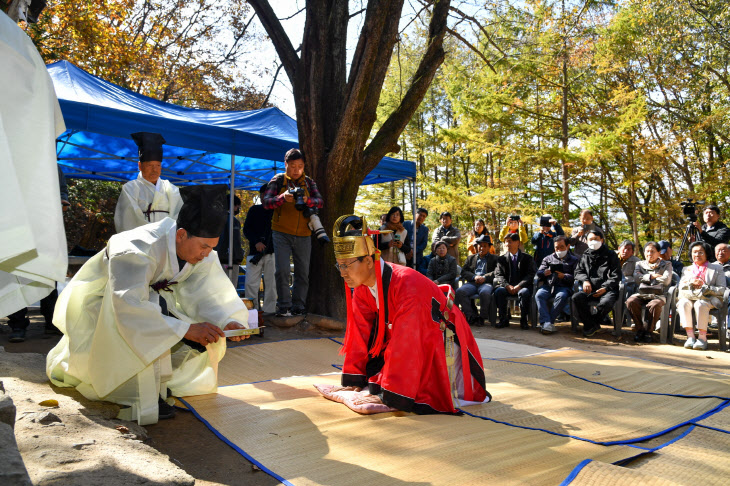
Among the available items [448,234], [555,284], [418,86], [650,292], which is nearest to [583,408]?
[650,292]

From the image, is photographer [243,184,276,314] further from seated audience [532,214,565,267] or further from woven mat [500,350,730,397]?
seated audience [532,214,565,267]

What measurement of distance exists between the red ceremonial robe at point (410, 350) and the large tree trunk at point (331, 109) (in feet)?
9.33

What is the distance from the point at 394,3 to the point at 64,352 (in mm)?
4538

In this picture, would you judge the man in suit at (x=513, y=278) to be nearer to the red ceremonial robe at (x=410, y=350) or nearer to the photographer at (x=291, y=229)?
the photographer at (x=291, y=229)

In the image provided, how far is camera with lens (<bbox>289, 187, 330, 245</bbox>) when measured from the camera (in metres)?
5.60

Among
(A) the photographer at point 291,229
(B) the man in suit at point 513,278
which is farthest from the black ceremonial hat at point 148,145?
(B) the man in suit at point 513,278

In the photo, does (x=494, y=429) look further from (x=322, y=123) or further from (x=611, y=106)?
(x=611, y=106)

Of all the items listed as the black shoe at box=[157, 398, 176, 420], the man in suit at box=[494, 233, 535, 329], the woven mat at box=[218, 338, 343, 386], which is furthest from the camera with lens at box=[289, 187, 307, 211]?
the man in suit at box=[494, 233, 535, 329]

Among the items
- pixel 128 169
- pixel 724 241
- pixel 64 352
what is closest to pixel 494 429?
pixel 64 352

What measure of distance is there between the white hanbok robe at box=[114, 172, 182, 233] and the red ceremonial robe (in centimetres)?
211

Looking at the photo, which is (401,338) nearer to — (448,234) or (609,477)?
(609,477)

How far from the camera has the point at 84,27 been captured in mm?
11773

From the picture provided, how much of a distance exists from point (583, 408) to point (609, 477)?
1257mm

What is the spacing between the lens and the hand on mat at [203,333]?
296 centimetres
